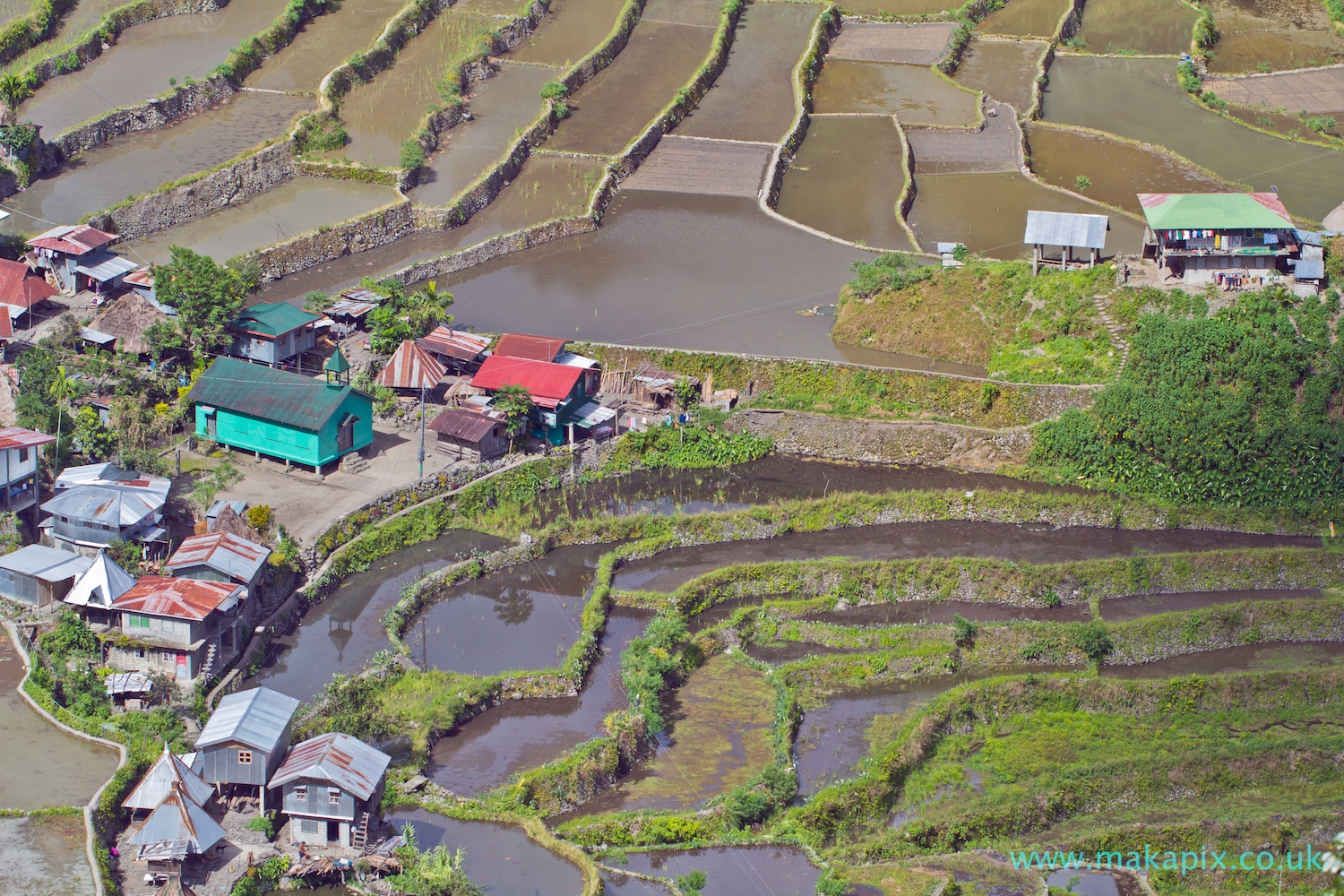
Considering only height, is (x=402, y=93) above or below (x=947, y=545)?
above

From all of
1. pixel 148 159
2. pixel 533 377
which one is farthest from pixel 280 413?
pixel 148 159

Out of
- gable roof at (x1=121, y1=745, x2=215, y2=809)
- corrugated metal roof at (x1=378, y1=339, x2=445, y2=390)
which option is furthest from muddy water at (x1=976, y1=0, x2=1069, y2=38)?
gable roof at (x1=121, y1=745, x2=215, y2=809)

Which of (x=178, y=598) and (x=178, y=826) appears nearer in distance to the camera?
(x=178, y=826)

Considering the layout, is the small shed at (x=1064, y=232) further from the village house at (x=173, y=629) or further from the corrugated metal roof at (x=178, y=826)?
the corrugated metal roof at (x=178, y=826)

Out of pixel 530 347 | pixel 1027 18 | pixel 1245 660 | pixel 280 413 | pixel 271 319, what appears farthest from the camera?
pixel 1027 18

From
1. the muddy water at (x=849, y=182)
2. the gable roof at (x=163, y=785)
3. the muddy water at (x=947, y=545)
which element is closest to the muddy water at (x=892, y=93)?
the muddy water at (x=849, y=182)

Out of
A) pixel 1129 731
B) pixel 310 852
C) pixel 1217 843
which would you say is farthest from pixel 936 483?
pixel 310 852

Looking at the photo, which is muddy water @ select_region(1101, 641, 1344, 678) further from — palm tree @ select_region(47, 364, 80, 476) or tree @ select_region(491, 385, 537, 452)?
palm tree @ select_region(47, 364, 80, 476)

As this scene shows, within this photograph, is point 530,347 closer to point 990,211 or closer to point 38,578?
point 38,578
